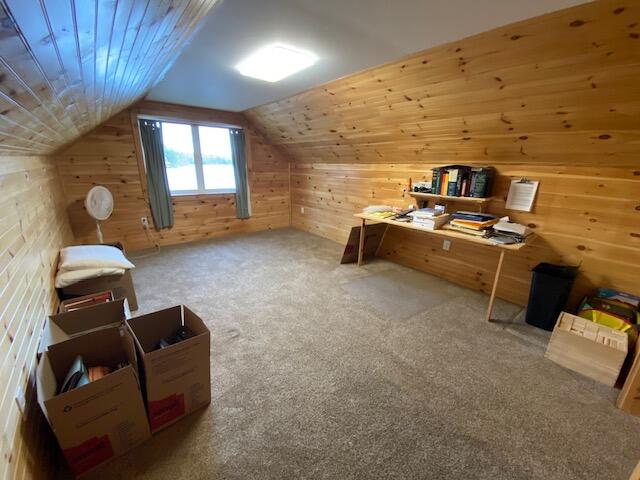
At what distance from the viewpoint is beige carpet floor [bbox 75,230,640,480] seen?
1.27m

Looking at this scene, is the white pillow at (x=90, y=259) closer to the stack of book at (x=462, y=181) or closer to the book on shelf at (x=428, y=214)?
the book on shelf at (x=428, y=214)

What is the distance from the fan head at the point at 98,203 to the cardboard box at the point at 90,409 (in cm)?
223

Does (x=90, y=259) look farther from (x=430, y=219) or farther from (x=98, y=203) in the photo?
(x=430, y=219)

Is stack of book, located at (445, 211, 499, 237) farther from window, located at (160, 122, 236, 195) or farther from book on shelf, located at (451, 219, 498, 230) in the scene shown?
window, located at (160, 122, 236, 195)

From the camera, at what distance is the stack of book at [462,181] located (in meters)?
2.60

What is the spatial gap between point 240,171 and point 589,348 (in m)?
4.72

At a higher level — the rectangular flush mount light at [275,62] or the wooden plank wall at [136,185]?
the rectangular flush mount light at [275,62]

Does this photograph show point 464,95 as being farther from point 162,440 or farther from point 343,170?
point 162,440

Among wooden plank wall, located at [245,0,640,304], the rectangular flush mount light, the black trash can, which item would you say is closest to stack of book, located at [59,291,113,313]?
the rectangular flush mount light

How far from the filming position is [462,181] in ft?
8.97

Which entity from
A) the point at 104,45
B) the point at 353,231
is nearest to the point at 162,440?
the point at 104,45

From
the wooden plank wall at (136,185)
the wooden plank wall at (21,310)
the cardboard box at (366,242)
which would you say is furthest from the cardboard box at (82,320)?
the wooden plank wall at (136,185)

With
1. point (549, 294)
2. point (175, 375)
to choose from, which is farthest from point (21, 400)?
point (549, 294)

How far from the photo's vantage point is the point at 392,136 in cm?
311
